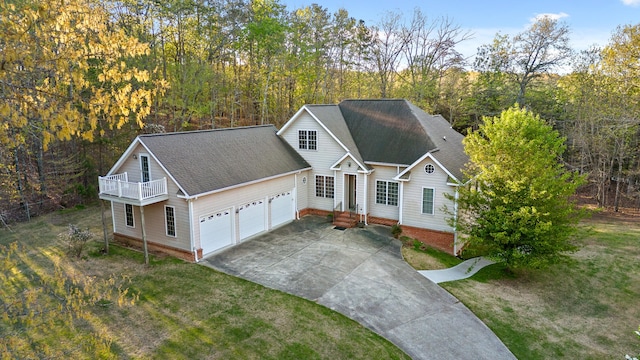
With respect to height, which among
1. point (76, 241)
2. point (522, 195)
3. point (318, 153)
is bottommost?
point (76, 241)

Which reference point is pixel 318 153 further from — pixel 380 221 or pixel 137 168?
pixel 137 168

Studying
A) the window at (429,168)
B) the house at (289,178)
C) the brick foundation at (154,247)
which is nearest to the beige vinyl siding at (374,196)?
the house at (289,178)

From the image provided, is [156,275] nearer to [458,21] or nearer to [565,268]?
[565,268]

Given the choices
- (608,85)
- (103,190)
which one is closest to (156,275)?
(103,190)

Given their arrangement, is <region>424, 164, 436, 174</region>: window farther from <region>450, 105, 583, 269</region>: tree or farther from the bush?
the bush

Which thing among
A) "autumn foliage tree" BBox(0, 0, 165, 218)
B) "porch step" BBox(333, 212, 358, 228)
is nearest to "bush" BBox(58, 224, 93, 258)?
"porch step" BBox(333, 212, 358, 228)

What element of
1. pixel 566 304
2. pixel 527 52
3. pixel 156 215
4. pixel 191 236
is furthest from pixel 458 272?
pixel 527 52

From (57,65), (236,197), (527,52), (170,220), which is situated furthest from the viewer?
(527,52)

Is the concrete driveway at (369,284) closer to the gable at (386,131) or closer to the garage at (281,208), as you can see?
the garage at (281,208)
